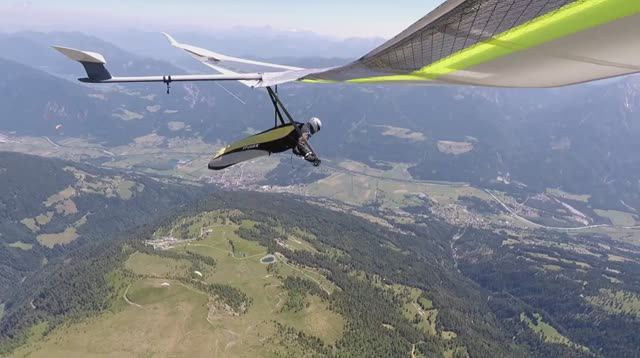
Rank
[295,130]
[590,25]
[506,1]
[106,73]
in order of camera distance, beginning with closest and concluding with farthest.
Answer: [506,1] → [590,25] → [106,73] → [295,130]

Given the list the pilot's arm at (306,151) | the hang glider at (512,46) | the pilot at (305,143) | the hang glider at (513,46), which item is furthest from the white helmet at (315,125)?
the hang glider at (513,46)

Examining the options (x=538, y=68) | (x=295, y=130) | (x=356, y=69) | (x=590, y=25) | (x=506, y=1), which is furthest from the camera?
(x=295, y=130)

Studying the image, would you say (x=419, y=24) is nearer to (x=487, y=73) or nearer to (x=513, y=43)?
(x=513, y=43)

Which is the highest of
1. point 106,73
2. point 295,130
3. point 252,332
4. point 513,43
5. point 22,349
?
point 513,43

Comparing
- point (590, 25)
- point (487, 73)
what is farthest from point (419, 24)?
point (487, 73)

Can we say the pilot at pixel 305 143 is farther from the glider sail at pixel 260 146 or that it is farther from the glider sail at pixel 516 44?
the glider sail at pixel 516 44

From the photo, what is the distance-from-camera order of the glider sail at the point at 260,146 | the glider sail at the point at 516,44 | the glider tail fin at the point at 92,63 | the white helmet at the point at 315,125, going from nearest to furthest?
the glider sail at the point at 516,44
the glider tail fin at the point at 92,63
the glider sail at the point at 260,146
the white helmet at the point at 315,125

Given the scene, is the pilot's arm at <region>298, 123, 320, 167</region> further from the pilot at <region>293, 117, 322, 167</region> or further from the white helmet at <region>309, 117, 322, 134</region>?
the white helmet at <region>309, 117, 322, 134</region>
